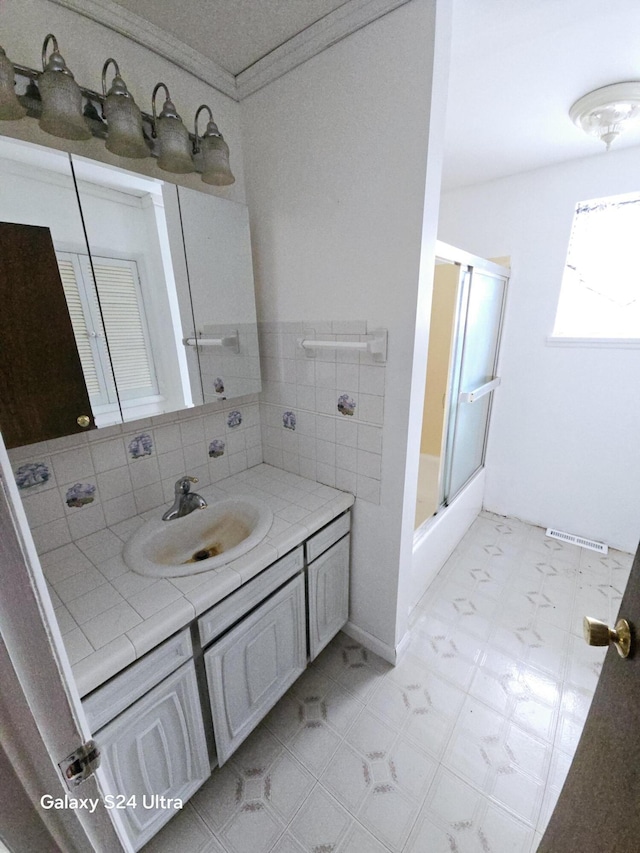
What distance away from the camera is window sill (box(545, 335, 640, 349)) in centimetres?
194

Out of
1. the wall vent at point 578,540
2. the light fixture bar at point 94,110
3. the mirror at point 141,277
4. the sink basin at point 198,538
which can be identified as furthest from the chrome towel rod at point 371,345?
the wall vent at point 578,540

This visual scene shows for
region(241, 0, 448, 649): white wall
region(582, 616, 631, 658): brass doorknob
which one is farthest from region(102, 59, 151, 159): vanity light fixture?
region(582, 616, 631, 658): brass doorknob

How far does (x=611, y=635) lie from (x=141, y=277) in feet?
4.87

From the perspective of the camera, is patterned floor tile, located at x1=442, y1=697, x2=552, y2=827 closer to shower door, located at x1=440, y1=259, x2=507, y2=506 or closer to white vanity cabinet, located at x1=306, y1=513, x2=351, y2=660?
white vanity cabinet, located at x1=306, y1=513, x2=351, y2=660

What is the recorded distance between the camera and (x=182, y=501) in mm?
1245

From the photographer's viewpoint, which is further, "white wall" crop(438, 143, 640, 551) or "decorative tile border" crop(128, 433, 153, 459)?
"white wall" crop(438, 143, 640, 551)

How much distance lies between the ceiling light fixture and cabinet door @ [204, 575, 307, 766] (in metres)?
2.17

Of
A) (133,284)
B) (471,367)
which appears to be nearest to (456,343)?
(471,367)

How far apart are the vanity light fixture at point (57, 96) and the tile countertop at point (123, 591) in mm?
1191

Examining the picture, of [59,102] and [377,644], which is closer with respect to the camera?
[59,102]

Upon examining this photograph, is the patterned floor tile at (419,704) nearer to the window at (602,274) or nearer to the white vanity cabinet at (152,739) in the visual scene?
the white vanity cabinet at (152,739)

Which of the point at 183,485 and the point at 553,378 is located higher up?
the point at 553,378

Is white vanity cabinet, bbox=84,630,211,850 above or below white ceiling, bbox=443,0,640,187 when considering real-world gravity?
below

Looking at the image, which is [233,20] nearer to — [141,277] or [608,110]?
[141,277]
